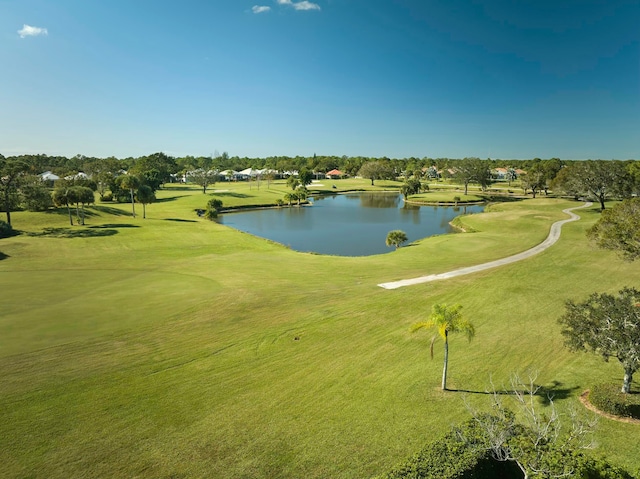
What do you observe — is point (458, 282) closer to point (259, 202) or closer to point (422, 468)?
point (422, 468)

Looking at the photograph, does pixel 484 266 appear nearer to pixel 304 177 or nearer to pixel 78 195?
pixel 78 195

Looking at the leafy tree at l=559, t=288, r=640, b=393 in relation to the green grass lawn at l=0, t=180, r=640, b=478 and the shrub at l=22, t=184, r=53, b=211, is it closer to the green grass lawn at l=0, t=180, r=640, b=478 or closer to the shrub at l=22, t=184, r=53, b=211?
the green grass lawn at l=0, t=180, r=640, b=478

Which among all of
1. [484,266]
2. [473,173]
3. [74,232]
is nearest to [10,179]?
[74,232]

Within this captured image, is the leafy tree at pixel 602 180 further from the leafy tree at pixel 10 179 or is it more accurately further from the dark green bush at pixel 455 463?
the leafy tree at pixel 10 179

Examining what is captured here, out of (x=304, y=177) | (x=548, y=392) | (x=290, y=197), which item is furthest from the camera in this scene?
(x=304, y=177)

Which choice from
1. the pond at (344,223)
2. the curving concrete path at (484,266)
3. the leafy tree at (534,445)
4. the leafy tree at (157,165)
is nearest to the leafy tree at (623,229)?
the curving concrete path at (484,266)

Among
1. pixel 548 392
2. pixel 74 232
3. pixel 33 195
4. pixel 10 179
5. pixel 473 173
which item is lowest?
pixel 548 392

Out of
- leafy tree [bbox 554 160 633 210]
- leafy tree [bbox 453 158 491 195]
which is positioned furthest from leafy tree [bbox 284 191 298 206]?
leafy tree [bbox 554 160 633 210]
